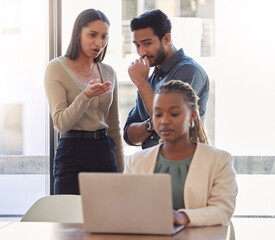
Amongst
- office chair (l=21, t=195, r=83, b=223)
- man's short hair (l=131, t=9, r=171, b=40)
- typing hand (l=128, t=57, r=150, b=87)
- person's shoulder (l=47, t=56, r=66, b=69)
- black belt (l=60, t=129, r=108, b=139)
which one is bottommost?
office chair (l=21, t=195, r=83, b=223)

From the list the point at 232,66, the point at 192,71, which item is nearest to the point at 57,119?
the point at 192,71

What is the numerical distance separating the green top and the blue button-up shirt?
2.44ft

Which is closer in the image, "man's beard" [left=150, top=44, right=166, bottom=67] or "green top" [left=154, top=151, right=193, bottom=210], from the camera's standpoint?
"green top" [left=154, top=151, right=193, bottom=210]

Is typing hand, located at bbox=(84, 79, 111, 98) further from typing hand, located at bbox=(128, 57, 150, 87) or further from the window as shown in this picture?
the window

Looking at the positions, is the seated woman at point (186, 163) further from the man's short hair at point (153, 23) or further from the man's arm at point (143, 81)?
the man's short hair at point (153, 23)

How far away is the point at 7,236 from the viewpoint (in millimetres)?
1814

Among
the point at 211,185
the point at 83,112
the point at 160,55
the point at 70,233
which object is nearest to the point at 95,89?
the point at 83,112

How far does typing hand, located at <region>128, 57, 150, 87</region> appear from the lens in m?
2.88

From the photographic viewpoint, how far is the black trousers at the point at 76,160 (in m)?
2.98

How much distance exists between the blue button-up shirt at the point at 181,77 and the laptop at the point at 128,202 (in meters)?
1.27

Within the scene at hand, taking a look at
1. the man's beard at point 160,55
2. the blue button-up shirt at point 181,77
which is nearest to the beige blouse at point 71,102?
the blue button-up shirt at point 181,77

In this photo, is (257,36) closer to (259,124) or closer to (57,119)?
(259,124)

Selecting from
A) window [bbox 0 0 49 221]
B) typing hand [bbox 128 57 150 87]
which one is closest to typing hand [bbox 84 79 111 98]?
typing hand [bbox 128 57 150 87]

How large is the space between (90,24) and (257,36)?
1.52m
